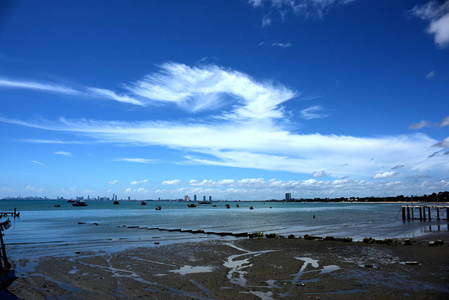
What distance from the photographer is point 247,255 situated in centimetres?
2591

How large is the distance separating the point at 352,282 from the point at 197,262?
38.0 ft

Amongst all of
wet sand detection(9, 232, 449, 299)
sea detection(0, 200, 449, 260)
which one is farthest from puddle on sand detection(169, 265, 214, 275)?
sea detection(0, 200, 449, 260)

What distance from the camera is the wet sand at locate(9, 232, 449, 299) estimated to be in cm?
1473

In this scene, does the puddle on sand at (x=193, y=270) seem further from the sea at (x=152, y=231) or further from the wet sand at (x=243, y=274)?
the sea at (x=152, y=231)

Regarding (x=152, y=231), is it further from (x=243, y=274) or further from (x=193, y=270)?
(x=243, y=274)

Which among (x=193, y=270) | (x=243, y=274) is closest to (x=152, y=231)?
(x=193, y=270)

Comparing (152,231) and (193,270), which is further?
(152,231)

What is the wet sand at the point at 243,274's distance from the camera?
48.3ft

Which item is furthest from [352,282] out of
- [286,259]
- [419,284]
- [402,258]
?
[402,258]

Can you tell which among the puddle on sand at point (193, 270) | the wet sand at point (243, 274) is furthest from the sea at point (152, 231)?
the puddle on sand at point (193, 270)

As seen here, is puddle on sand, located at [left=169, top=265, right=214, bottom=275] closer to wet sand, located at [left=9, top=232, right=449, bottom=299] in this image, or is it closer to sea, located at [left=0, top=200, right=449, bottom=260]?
wet sand, located at [left=9, top=232, right=449, bottom=299]

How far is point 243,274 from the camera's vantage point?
738 inches

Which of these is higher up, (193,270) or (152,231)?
(193,270)

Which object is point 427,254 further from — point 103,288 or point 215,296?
point 103,288
